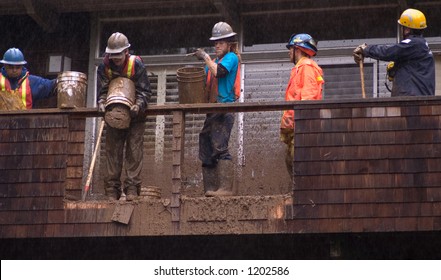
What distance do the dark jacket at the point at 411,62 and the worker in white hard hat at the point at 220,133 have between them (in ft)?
4.64

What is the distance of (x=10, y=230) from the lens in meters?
11.9

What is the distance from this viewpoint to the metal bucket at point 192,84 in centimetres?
1202

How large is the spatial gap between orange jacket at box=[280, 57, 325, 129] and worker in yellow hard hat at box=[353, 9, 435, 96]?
56cm

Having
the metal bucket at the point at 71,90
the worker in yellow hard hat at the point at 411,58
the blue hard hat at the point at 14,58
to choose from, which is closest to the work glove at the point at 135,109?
the metal bucket at the point at 71,90

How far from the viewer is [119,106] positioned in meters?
11.6

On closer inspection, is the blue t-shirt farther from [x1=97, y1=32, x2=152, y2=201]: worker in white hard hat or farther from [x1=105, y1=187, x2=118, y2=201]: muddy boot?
[x1=105, y1=187, x2=118, y2=201]: muddy boot

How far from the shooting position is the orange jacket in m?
11.7

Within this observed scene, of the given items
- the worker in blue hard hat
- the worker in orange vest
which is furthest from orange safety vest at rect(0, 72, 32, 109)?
the worker in orange vest

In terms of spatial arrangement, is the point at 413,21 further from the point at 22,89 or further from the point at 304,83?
the point at 22,89

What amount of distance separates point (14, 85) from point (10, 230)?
1832 mm

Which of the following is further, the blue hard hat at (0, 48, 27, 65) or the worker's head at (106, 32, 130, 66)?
the blue hard hat at (0, 48, 27, 65)

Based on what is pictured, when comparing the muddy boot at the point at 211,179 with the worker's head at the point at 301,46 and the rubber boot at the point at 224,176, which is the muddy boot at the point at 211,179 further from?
the worker's head at the point at 301,46

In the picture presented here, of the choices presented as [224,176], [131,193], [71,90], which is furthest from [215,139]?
[71,90]

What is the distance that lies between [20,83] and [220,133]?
2543 mm
